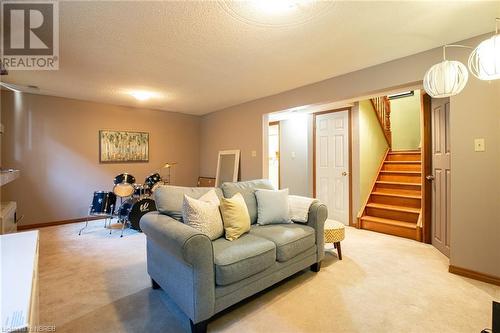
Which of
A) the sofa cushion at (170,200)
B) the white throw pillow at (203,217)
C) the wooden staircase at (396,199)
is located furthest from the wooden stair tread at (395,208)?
the sofa cushion at (170,200)

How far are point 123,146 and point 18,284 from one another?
4741 millimetres

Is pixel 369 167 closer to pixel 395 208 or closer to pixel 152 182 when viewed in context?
pixel 395 208

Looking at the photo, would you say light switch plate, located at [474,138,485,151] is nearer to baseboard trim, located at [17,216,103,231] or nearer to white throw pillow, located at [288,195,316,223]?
white throw pillow, located at [288,195,316,223]

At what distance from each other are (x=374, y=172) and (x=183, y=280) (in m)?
4.25

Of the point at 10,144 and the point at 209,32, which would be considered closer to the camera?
the point at 209,32

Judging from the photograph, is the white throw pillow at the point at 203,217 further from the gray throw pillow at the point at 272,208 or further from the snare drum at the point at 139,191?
the snare drum at the point at 139,191

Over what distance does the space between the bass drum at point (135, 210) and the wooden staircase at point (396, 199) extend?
3679 millimetres

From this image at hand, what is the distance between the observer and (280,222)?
2568mm

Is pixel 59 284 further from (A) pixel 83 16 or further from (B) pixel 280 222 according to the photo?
(A) pixel 83 16

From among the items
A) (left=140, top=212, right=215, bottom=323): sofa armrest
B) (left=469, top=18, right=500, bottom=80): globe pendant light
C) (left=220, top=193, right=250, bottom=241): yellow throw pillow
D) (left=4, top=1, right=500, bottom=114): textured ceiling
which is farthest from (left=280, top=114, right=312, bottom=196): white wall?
(left=140, top=212, right=215, bottom=323): sofa armrest

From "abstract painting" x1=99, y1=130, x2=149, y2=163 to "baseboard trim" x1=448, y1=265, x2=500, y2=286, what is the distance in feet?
17.7

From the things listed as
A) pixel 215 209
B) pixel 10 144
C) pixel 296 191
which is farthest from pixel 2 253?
pixel 296 191

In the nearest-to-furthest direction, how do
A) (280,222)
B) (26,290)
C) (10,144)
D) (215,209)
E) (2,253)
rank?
(26,290) → (2,253) → (215,209) → (280,222) → (10,144)

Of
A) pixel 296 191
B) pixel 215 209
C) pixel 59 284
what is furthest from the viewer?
pixel 296 191
